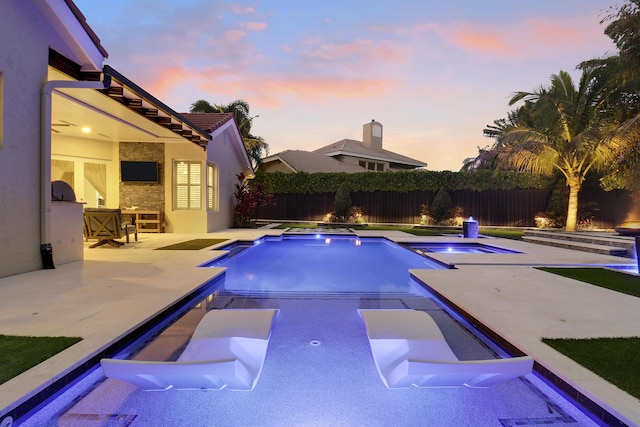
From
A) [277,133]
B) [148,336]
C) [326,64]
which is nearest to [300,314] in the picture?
[148,336]

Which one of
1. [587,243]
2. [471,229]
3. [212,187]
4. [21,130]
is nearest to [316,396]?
[21,130]

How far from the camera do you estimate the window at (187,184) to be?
13531 millimetres

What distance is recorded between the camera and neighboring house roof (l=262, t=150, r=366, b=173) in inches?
1004

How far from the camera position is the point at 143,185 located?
13.2m

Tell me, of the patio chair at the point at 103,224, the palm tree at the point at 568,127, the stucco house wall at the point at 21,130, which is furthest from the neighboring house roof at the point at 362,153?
the stucco house wall at the point at 21,130

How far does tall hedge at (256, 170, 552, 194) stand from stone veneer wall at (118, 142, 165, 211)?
8574mm

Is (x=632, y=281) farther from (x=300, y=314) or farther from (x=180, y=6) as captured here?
(x=180, y=6)

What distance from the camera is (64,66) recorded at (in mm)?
6359

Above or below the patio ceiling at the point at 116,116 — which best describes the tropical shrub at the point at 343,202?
below

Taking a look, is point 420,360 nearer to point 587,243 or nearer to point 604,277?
point 604,277

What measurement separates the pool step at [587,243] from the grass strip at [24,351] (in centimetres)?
1105

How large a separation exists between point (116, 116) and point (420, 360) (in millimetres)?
10162

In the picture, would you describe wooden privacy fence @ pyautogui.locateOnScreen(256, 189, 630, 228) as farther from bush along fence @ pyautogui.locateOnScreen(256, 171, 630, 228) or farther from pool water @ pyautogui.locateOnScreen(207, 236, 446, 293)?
pool water @ pyautogui.locateOnScreen(207, 236, 446, 293)

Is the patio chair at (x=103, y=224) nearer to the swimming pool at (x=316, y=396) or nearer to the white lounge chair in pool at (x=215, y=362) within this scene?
the swimming pool at (x=316, y=396)
